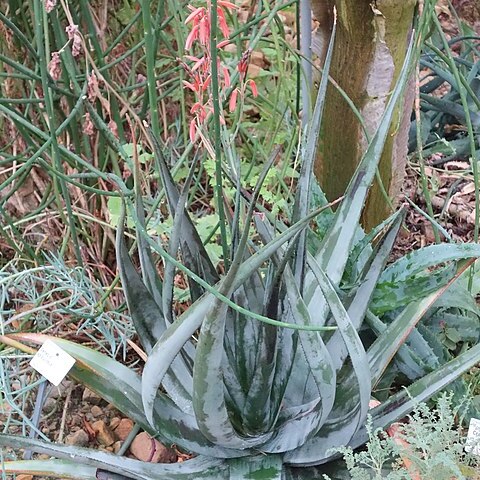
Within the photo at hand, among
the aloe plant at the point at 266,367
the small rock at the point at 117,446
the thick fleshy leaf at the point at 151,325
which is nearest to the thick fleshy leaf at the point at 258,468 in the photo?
the aloe plant at the point at 266,367

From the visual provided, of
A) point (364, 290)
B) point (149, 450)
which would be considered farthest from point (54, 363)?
point (364, 290)

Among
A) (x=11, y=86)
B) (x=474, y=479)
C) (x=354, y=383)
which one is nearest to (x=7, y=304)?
(x=11, y=86)

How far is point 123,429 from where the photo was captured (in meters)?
1.35

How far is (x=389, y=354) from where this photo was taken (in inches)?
37.9

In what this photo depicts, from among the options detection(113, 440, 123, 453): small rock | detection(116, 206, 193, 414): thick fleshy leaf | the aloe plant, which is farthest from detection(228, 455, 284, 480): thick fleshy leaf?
detection(113, 440, 123, 453): small rock

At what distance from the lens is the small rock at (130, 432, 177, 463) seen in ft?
4.03

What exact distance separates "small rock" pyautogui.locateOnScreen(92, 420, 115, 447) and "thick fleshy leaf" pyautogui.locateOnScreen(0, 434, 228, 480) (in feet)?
1.32

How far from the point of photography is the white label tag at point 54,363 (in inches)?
37.8

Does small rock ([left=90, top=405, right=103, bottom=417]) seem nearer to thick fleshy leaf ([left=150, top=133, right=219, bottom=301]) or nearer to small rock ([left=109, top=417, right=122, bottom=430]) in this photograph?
small rock ([left=109, top=417, right=122, bottom=430])

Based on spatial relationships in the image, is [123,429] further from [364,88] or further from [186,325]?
[364,88]

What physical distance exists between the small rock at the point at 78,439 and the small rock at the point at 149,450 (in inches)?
4.0

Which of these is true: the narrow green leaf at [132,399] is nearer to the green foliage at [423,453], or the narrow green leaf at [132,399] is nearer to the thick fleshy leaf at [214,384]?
the thick fleshy leaf at [214,384]

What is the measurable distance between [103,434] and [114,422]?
0.05m

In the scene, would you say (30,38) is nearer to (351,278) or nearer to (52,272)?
(52,272)
